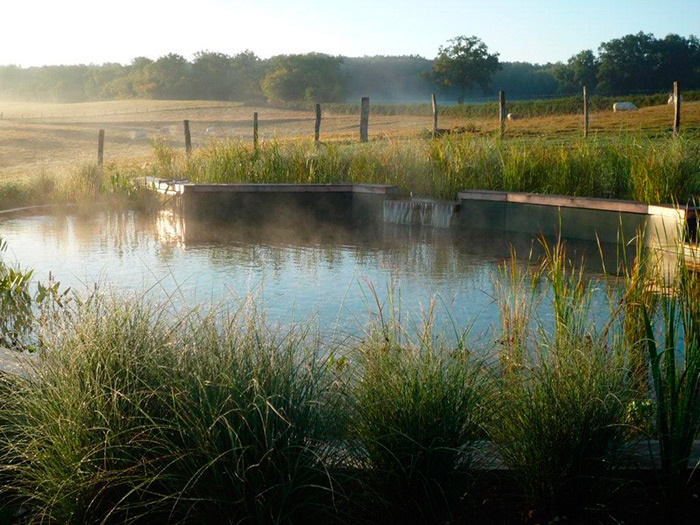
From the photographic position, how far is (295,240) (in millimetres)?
8766

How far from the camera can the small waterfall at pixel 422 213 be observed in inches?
386

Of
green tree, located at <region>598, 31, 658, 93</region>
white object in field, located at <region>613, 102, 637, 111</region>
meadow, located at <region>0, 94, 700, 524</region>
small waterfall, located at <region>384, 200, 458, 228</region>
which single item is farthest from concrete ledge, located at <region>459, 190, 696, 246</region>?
green tree, located at <region>598, 31, 658, 93</region>

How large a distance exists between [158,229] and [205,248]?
1868 millimetres

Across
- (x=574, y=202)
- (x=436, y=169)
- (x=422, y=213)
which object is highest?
(x=436, y=169)

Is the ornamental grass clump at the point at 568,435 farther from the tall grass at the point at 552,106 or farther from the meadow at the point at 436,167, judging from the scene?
the tall grass at the point at 552,106

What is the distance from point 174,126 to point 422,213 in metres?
40.8

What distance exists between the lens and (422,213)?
992 centimetres

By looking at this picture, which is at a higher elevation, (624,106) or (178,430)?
(624,106)

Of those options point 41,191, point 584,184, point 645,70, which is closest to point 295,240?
point 584,184

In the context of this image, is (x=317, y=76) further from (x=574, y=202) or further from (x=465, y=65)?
(x=574, y=202)

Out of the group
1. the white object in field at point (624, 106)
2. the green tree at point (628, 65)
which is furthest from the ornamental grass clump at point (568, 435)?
the green tree at point (628, 65)

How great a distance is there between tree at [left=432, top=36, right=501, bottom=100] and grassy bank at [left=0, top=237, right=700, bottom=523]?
65466 millimetres

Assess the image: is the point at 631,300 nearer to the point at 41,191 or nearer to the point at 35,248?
the point at 35,248

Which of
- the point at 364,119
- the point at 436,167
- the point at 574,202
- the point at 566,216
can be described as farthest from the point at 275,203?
the point at 364,119
